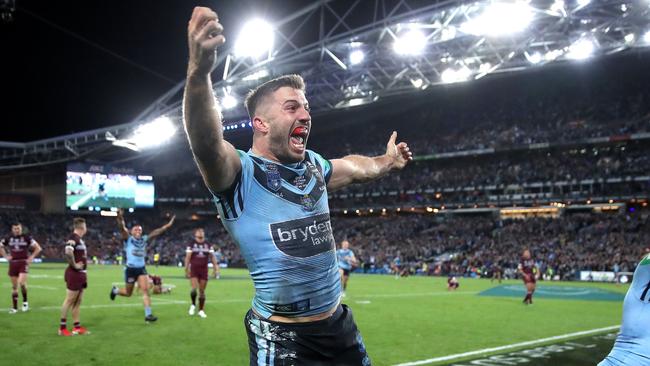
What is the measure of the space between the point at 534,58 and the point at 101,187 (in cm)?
4113

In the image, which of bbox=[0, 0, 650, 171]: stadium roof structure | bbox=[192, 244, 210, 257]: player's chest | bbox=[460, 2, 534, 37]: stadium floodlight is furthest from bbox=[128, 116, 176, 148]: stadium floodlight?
bbox=[192, 244, 210, 257]: player's chest

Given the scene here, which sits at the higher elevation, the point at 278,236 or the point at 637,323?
the point at 278,236

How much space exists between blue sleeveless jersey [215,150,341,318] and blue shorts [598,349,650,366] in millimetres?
1844

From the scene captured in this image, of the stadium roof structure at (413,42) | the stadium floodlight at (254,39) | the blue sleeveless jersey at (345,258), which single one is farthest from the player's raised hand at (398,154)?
the stadium floodlight at (254,39)

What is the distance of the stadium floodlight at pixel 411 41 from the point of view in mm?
30797

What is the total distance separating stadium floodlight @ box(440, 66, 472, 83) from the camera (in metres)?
36.8

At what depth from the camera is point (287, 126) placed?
10.6 feet

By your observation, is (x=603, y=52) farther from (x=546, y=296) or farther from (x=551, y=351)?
(x=551, y=351)

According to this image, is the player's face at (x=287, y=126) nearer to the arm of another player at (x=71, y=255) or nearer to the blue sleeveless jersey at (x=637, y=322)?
the blue sleeveless jersey at (x=637, y=322)

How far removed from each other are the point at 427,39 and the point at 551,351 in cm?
2316

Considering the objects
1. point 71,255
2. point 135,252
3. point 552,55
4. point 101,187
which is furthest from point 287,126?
point 101,187

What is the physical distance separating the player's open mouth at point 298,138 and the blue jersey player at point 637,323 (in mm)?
2065

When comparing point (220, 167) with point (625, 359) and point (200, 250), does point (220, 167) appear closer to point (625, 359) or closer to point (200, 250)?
point (625, 359)

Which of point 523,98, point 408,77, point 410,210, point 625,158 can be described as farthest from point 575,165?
point 408,77
